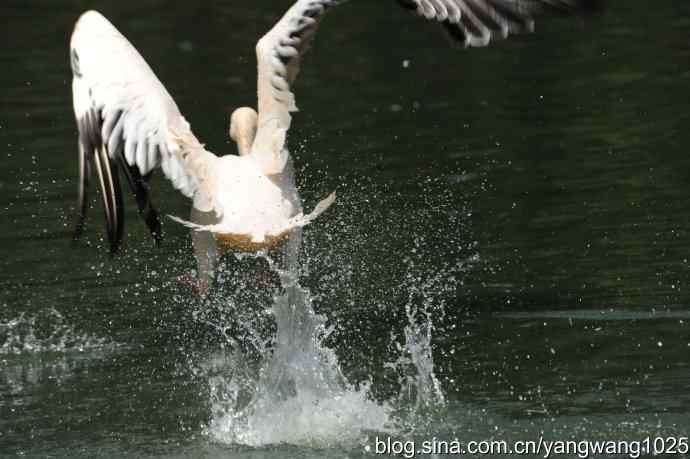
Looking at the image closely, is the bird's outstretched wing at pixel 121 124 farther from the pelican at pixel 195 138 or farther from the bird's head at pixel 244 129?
the bird's head at pixel 244 129

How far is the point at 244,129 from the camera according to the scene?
8250 mm

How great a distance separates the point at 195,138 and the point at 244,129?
725 mm

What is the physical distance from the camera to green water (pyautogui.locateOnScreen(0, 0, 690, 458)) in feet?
23.6

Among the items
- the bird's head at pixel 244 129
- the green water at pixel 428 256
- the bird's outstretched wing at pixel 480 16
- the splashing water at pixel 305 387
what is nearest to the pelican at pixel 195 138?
the bird's outstretched wing at pixel 480 16

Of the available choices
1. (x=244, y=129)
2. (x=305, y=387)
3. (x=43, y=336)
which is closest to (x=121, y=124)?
(x=244, y=129)

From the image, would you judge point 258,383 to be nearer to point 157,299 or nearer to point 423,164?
point 157,299

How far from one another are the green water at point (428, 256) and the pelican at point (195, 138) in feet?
2.69

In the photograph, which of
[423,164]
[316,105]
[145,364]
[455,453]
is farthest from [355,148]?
[455,453]

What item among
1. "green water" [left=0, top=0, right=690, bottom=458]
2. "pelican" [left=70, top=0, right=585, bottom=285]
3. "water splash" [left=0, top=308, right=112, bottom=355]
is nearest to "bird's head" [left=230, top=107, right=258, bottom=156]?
"pelican" [left=70, top=0, right=585, bottom=285]

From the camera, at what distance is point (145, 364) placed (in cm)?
812

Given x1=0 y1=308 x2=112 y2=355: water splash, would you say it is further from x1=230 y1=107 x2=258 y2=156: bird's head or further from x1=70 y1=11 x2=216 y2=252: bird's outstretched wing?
x1=230 y1=107 x2=258 y2=156: bird's head

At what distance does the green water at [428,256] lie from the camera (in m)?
7.20

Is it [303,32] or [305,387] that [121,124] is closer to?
[303,32]

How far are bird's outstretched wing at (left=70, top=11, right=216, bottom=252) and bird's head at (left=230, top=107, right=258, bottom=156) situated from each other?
576 mm
